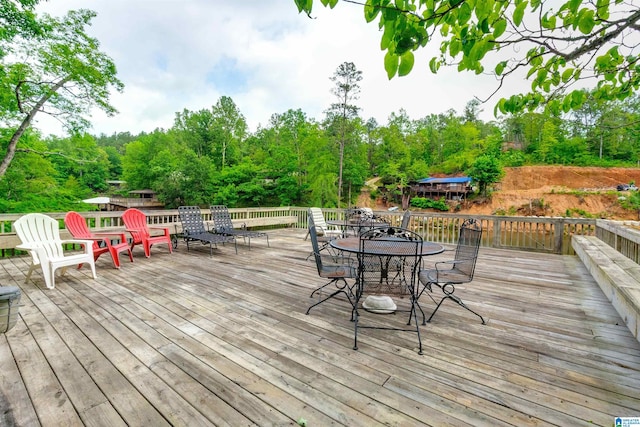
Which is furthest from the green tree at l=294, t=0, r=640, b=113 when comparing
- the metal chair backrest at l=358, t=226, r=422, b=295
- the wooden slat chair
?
the wooden slat chair

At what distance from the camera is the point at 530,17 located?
1570mm

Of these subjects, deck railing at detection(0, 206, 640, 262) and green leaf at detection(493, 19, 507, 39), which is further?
deck railing at detection(0, 206, 640, 262)

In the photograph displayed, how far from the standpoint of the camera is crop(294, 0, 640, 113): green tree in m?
1.04

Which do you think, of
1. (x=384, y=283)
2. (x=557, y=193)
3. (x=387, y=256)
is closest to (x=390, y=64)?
(x=387, y=256)

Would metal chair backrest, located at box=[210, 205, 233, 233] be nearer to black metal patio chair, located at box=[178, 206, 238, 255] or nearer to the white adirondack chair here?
black metal patio chair, located at box=[178, 206, 238, 255]

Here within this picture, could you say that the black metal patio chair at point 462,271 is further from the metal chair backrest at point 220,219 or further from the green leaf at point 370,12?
the metal chair backrest at point 220,219

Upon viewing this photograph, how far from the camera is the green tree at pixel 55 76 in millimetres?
9078

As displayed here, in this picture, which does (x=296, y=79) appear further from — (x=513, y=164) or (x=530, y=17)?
(x=513, y=164)

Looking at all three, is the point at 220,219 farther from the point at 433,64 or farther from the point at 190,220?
the point at 433,64

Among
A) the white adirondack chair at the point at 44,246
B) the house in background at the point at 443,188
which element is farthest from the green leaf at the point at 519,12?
the house in background at the point at 443,188

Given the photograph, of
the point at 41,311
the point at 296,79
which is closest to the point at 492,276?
the point at 41,311

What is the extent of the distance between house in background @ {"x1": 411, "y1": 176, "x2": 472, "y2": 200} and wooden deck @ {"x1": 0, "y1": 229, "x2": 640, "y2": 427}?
31959 millimetres

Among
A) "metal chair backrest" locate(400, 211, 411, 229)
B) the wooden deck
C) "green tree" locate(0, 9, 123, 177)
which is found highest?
"green tree" locate(0, 9, 123, 177)

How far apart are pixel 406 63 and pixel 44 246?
5017 millimetres
